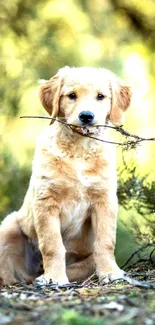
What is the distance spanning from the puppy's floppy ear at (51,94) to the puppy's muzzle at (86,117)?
0.46 meters

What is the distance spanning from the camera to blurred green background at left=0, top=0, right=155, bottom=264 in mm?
8742

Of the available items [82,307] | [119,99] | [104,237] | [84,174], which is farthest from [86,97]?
[82,307]

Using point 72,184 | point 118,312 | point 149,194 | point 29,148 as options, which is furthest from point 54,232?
point 29,148

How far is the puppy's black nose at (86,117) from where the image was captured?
5246 millimetres

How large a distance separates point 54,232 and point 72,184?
0.36 m

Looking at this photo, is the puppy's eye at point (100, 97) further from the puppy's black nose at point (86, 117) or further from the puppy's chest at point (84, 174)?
the puppy's chest at point (84, 174)

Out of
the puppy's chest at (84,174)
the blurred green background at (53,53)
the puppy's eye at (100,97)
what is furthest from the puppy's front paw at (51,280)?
the blurred green background at (53,53)

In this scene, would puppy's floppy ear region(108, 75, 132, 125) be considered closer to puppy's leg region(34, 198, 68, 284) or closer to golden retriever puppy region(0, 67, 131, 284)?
golden retriever puppy region(0, 67, 131, 284)

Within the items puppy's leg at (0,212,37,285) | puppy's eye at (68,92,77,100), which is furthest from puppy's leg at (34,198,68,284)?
puppy's eye at (68,92,77,100)

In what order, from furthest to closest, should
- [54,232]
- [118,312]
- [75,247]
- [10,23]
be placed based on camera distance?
[10,23]
[75,247]
[54,232]
[118,312]

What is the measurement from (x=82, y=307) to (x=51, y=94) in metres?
2.59

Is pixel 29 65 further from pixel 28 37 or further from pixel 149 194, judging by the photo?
pixel 149 194

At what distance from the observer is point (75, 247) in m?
5.90

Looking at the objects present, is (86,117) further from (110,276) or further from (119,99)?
(110,276)
